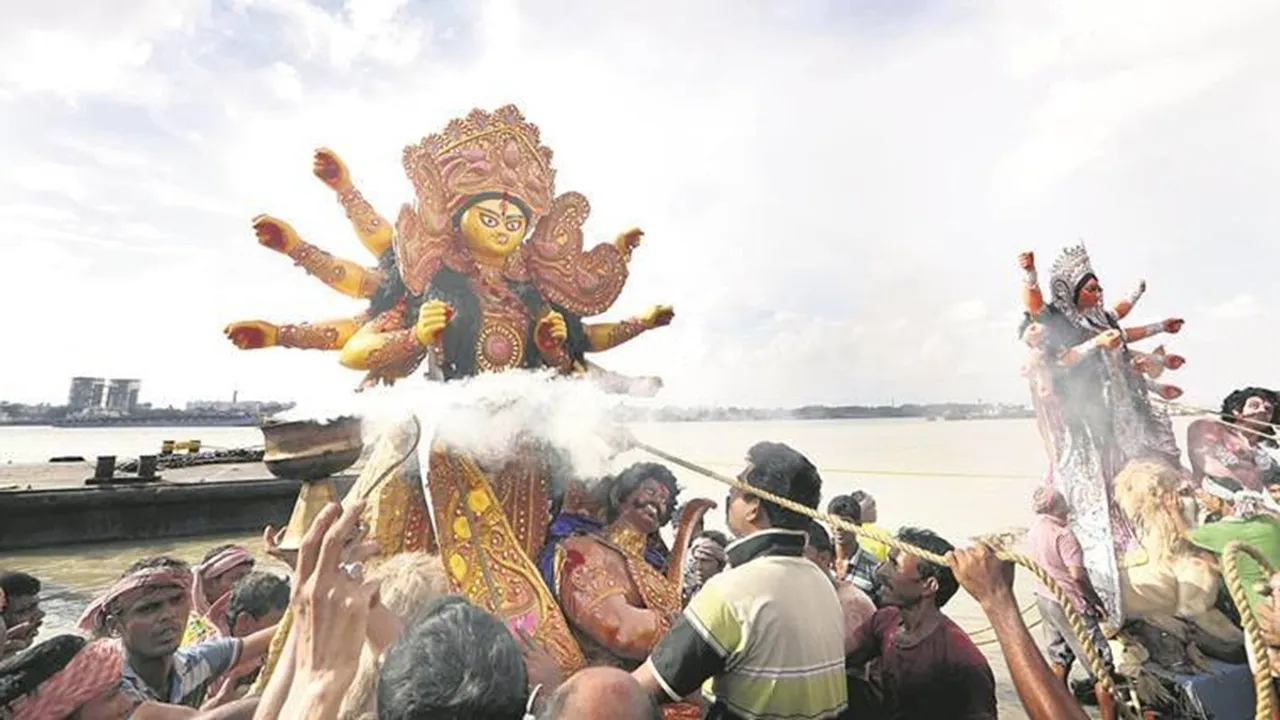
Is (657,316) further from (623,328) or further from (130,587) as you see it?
(130,587)

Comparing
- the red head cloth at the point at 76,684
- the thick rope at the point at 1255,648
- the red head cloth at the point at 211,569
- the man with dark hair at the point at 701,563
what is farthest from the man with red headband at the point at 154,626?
the thick rope at the point at 1255,648

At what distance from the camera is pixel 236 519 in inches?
631

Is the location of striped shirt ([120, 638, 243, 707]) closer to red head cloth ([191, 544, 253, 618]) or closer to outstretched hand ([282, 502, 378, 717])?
red head cloth ([191, 544, 253, 618])

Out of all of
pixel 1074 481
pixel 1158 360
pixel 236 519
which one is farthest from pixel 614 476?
pixel 236 519

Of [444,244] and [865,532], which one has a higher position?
[444,244]

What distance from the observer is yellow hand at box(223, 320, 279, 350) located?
2.89 meters

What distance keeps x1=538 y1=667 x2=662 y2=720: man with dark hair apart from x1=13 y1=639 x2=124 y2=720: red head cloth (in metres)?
1.28

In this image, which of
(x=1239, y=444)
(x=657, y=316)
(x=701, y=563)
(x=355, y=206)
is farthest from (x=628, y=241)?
(x=1239, y=444)

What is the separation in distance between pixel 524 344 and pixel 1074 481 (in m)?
4.44

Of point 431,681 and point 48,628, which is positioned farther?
point 48,628

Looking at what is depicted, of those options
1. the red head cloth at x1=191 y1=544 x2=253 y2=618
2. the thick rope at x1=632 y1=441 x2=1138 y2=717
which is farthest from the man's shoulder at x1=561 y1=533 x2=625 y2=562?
the red head cloth at x1=191 y1=544 x2=253 y2=618

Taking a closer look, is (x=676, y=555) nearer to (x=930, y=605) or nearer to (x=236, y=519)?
(x=930, y=605)

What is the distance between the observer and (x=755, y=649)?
202 cm

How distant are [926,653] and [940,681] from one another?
0.34 ft
